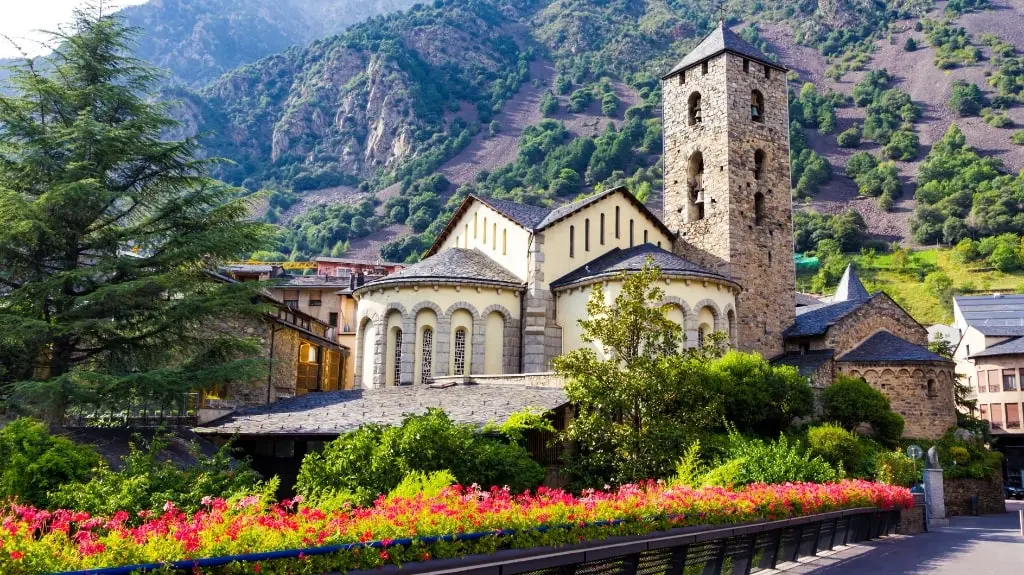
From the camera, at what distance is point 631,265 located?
1210 inches

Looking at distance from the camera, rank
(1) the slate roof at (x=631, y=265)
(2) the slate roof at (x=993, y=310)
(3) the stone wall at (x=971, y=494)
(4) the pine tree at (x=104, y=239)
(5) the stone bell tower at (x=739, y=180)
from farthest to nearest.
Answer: (2) the slate roof at (x=993, y=310) → (5) the stone bell tower at (x=739, y=180) → (3) the stone wall at (x=971, y=494) → (1) the slate roof at (x=631, y=265) → (4) the pine tree at (x=104, y=239)

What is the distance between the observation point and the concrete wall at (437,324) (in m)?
31.3

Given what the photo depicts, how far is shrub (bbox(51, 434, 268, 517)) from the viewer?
1492cm

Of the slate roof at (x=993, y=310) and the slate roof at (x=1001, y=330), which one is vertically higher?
the slate roof at (x=993, y=310)

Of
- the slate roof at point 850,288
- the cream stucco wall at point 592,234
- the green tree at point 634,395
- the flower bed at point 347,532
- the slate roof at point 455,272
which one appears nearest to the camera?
the flower bed at point 347,532

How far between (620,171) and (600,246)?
123m

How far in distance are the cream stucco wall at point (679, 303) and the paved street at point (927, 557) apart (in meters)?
11.5

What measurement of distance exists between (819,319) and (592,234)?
11457 mm

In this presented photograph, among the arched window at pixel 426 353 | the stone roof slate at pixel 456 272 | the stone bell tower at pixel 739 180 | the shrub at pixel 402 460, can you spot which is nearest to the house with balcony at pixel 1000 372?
the stone bell tower at pixel 739 180

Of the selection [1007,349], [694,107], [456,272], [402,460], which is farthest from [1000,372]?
[402,460]

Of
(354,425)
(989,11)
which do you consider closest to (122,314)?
(354,425)

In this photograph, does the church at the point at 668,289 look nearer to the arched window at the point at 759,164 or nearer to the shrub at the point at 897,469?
the arched window at the point at 759,164

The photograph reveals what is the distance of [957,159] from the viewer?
135000mm

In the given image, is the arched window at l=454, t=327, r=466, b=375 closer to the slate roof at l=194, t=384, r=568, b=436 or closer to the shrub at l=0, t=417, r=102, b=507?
the slate roof at l=194, t=384, r=568, b=436
